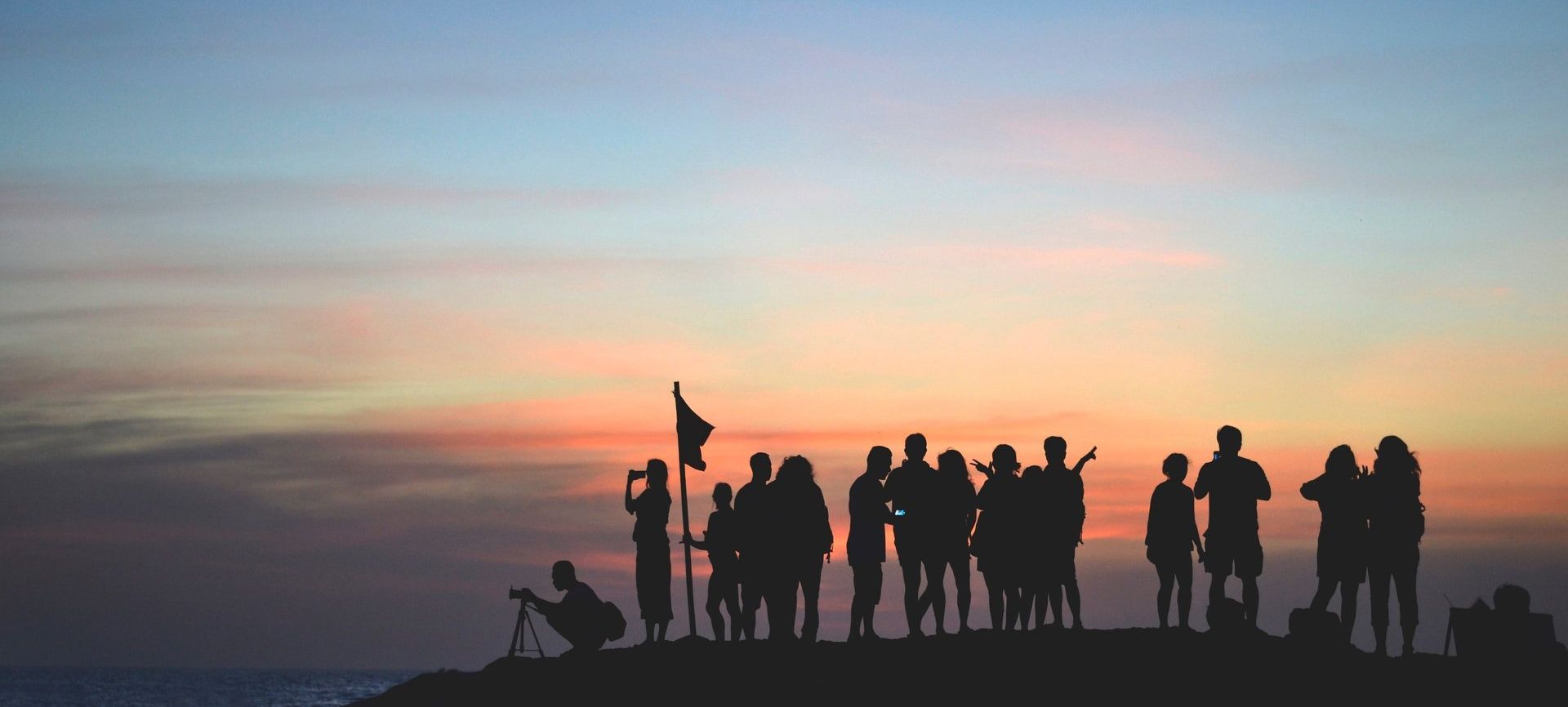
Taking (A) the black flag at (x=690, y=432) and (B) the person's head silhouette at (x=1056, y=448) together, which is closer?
(B) the person's head silhouette at (x=1056, y=448)

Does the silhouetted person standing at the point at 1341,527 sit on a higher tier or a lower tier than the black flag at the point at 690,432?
lower

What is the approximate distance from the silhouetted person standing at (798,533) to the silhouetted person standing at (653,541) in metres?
2.40

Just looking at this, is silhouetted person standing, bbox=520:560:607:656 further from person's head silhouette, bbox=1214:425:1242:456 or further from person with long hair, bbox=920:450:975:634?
person's head silhouette, bbox=1214:425:1242:456

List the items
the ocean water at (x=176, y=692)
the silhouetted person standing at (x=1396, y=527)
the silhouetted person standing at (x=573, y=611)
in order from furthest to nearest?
the ocean water at (x=176, y=692)
the silhouetted person standing at (x=573, y=611)
the silhouetted person standing at (x=1396, y=527)

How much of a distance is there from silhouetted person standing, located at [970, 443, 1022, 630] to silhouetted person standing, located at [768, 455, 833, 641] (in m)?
1.97

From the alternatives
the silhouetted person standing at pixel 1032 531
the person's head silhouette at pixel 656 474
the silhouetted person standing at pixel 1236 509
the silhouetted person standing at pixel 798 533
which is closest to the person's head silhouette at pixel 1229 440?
the silhouetted person standing at pixel 1236 509

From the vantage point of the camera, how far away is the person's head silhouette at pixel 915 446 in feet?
59.9

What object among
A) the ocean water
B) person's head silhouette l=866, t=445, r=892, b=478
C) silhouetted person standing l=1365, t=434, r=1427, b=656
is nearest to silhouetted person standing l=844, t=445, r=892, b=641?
person's head silhouette l=866, t=445, r=892, b=478

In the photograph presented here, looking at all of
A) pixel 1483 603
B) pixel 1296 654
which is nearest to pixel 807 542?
pixel 1296 654

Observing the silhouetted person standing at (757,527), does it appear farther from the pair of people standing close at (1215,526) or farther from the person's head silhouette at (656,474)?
the pair of people standing close at (1215,526)

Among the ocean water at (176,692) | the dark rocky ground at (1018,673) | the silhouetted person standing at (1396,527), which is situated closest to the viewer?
the dark rocky ground at (1018,673)

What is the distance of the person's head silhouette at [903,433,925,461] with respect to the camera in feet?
59.9

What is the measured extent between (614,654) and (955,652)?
4.79 meters

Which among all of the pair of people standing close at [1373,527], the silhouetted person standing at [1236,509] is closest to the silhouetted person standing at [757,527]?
the silhouetted person standing at [1236,509]
